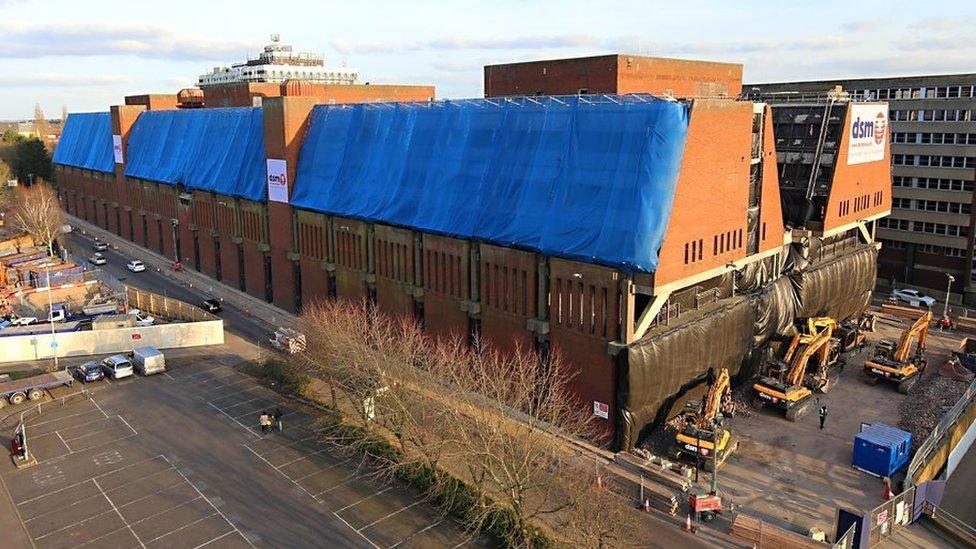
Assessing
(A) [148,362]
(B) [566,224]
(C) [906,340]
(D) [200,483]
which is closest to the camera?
(D) [200,483]

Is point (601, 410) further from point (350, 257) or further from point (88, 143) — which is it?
point (88, 143)

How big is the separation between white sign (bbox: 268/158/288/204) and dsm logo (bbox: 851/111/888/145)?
148ft

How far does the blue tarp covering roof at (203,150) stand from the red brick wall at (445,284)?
75.5 feet

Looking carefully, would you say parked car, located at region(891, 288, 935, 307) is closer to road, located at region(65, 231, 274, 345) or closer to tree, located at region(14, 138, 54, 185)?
road, located at region(65, 231, 274, 345)

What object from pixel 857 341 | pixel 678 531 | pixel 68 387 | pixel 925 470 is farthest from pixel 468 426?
pixel 857 341

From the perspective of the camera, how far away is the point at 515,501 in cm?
2602

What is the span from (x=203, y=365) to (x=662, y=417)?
3186cm

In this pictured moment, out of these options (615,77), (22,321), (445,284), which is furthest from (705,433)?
(22,321)

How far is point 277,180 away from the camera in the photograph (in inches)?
2368

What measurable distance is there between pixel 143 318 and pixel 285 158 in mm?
17832

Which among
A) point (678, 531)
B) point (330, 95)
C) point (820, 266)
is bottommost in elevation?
point (678, 531)

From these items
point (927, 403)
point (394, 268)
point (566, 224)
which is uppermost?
point (566, 224)

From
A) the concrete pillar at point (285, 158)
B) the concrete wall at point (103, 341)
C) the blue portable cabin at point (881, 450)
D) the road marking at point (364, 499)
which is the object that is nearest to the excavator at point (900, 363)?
the blue portable cabin at point (881, 450)

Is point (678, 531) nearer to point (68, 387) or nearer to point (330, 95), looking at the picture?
point (68, 387)
